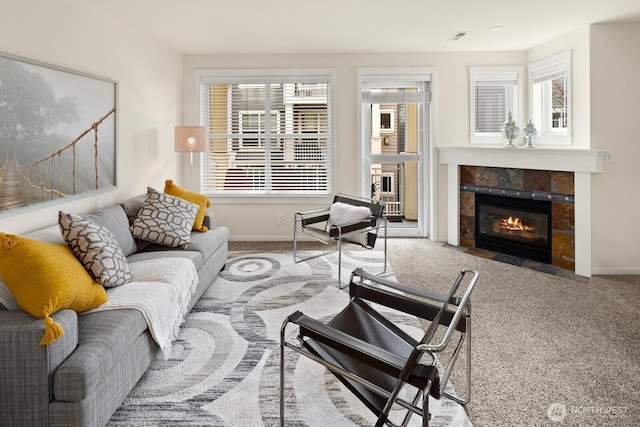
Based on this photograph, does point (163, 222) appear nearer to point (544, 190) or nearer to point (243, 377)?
point (243, 377)

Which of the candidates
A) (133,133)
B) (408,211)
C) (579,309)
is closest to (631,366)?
(579,309)

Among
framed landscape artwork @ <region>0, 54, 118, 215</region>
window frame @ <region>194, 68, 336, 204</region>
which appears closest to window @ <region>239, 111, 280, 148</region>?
window frame @ <region>194, 68, 336, 204</region>

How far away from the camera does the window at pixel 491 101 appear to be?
224 inches

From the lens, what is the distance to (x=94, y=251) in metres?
2.50

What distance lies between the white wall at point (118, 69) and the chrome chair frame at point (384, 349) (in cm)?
216

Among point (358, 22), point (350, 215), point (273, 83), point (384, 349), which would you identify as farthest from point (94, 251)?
point (273, 83)

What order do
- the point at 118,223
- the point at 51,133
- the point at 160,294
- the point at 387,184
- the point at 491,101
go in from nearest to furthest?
the point at 160,294 → the point at 51,133 → the point at 118,223 → the point at 491,101 → the point at 387,184

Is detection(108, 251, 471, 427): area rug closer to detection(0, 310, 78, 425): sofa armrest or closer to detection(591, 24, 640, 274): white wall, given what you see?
detection(0, 310, 78, 425): sofa armrest

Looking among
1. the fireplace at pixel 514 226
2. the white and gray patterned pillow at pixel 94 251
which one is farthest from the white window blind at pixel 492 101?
the white and gray patterned pillow at pixel 94 251

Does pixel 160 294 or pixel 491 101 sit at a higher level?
pixel 491 101

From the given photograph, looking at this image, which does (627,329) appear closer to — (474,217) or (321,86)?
(474,217)

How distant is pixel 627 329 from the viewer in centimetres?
307

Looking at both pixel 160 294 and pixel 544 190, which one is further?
pixel 544 190

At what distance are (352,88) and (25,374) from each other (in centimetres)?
498
